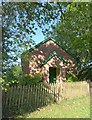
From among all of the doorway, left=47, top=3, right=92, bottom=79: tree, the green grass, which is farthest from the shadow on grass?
the doorway

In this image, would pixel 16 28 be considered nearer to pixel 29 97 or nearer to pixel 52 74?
pixel 29 97

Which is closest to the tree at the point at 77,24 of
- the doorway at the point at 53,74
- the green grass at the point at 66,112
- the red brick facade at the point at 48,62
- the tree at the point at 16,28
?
the tree at the point at 16,28

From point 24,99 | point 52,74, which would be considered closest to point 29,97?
point 24,99

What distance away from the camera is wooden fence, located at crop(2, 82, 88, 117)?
13.0 metres

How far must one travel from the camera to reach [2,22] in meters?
8.95

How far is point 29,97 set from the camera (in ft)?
45.7

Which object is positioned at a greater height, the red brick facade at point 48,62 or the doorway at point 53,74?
the red brick facade at point 48,62

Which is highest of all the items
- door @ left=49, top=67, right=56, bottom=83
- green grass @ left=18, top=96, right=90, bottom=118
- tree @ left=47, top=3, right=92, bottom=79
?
tree @ left=47, top=3, right=92, bottom=79

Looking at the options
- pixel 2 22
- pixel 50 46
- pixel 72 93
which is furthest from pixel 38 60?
pixel 2 22

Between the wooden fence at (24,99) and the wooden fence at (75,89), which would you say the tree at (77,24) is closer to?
the wooden fence at (75,89)

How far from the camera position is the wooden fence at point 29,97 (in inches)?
513

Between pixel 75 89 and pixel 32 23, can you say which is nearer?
pixel 32 23

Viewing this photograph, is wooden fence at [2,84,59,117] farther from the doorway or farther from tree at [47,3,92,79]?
the doorway

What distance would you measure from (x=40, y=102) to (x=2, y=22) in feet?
22.3
